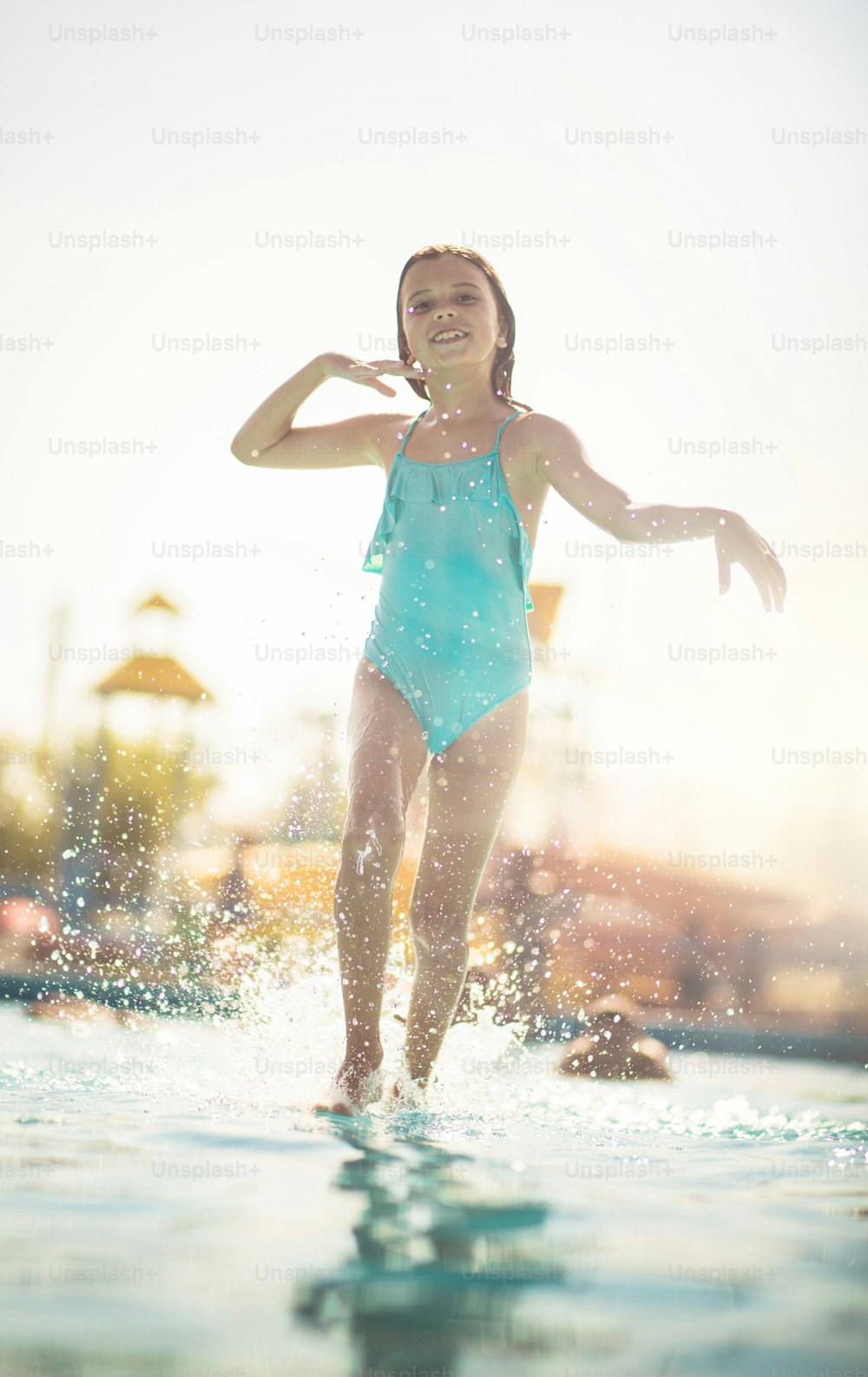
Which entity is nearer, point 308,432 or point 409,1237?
point 409,1237

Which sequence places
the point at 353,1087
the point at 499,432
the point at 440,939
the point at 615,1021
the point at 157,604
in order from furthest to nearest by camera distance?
the point at 157,604
the point at 615,1021
the point at 499,432
the point at 440,939
the point at 353,1087

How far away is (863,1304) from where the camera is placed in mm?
1441

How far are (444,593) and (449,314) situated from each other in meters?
0.77

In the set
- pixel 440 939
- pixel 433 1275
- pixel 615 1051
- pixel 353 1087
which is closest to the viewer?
pixel 433 1275

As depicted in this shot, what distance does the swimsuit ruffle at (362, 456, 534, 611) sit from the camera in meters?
3.11

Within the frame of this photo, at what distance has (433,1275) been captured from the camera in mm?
1430

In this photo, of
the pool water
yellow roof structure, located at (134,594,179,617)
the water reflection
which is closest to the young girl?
the pool water

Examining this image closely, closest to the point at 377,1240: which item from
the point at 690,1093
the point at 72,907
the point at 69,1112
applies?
the point at 69,1112

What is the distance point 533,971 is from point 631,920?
2.73 metres

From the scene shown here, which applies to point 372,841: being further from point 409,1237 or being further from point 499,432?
point 409,1237

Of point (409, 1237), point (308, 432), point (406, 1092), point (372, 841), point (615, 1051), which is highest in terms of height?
point (308, 432)

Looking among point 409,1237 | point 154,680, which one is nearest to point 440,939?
point 409,1237

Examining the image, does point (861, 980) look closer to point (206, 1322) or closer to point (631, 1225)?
point (631, 1225)

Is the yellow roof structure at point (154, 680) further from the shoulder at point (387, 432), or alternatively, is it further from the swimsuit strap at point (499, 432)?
the swimsuit strap at point (499, 432)
